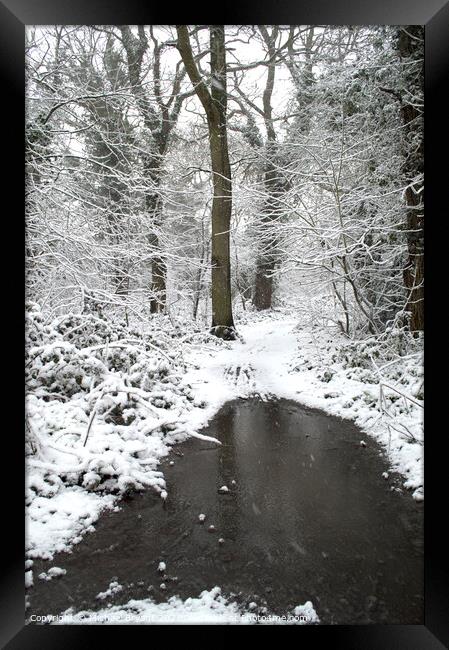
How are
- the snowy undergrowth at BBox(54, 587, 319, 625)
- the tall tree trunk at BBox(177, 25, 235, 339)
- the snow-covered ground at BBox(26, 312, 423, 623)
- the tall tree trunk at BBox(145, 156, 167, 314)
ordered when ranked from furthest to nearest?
the tall tree trunk at BBox(145, 156, 167, 314), the tall tree trunk at BBox(177, 25, 235, 339), the snow-covered ground at BBox(26, 312, 423, 623), the snowy undergrowth at BBox(54, 587, 319, 625)

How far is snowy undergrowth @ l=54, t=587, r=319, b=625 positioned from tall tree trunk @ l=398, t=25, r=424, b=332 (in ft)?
6.38

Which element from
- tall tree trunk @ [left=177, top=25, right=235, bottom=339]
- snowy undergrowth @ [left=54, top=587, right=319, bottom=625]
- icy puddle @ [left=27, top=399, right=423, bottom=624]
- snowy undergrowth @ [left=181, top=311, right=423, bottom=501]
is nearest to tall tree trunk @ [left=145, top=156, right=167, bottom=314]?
tall tree trunk @ [left=177, top=25, right=235, bottom=339]

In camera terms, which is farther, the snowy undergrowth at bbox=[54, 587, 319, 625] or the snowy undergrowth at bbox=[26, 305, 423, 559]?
the snowy undergrowth at bbox=[26, 305, 423, 559]

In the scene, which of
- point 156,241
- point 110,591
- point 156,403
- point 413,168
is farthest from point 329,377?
point 110,591

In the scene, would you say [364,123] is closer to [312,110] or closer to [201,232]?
[312,110]

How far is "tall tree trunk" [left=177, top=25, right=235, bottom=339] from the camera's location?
284 centimetres

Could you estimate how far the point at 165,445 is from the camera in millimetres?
2781

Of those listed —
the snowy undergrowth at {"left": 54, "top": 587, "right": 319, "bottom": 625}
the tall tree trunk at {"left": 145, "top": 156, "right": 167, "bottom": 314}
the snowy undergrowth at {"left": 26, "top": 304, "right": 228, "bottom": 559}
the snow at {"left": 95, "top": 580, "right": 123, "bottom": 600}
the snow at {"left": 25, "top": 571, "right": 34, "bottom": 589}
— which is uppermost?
the tall tree trunk at {"left": 145, "top": 156, "right": 167, "bottom": 314}

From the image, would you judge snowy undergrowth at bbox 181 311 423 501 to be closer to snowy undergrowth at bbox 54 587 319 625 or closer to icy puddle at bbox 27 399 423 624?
icy puddle at bbox 27 399 423 624

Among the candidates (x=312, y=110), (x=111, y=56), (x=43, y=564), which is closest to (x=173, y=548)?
(x=43, y=564)

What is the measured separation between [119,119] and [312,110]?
2.05 m
